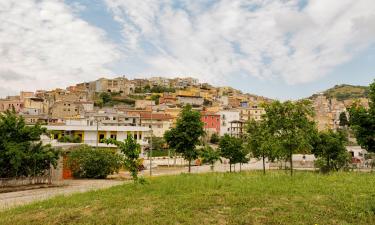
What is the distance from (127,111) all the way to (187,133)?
2709 inches

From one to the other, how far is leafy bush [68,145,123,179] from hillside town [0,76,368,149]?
3599 mm

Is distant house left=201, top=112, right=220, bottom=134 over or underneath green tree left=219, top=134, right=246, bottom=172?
over

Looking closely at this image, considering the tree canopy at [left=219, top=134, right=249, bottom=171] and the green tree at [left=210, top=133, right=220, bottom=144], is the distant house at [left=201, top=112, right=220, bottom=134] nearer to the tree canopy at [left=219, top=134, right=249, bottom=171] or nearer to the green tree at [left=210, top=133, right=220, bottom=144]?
the green tree at [left=210, top=133, right=220, bottom=144]

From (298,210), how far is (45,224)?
277 inches

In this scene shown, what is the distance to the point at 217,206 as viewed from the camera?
11266 mm

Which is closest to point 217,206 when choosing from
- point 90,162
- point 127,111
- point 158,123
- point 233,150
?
point 90,162

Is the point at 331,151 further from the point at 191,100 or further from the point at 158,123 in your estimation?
the point at 191,100

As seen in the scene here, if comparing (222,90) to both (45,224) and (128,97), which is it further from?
(45,224)

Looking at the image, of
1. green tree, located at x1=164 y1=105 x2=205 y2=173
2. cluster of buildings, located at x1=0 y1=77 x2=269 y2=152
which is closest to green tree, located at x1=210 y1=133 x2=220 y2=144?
cluster of buildings, located at x1=0 y1=77 x2=269 y2=152

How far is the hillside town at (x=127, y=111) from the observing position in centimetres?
5047

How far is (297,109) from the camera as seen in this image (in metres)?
18.8

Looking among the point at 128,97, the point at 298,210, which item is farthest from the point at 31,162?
the point at 128,97

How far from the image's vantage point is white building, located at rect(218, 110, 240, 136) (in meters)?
99.4

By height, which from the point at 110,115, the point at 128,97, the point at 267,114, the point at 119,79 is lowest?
the point at 267,114
